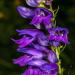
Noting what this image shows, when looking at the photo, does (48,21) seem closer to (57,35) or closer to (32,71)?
(57,35)

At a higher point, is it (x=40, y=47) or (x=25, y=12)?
(x=25, y=12)

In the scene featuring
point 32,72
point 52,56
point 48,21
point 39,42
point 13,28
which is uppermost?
point 48,21

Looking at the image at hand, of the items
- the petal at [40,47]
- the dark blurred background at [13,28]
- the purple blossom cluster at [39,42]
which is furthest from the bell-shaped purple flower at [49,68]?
the dark blurred background at [13,28]

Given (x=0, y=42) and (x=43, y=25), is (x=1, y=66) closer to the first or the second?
(x=0, y=42)

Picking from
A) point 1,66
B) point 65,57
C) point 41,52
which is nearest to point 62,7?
point 65,57

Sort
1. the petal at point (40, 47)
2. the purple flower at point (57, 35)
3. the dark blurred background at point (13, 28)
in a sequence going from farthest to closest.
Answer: the dark blurred background at point (13, 28) < the petal at point (40, 47) < the purple flower at point (57, 35)

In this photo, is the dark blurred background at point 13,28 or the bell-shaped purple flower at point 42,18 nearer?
the bell-shaped purple flower at point 42,18

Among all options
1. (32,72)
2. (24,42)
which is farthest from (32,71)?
(24,42)

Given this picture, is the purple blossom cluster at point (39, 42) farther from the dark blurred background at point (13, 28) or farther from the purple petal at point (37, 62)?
the dark blurred background at point (13, 28)
